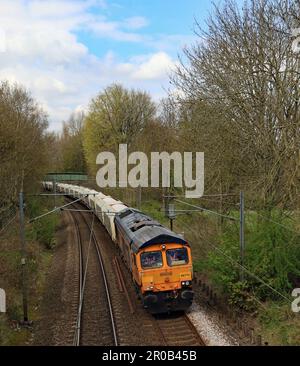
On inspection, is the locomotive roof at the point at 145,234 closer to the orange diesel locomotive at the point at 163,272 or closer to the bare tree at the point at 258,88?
the orange diesel locomotive at the point at 163,272

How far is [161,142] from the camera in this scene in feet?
135

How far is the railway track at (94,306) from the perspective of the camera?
14443 millimetres

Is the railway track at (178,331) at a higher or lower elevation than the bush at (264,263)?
lower

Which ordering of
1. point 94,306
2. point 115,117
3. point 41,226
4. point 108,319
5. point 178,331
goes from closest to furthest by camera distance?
point 178,331, point 108,319, point 94,306, point 41,226, point 115,117

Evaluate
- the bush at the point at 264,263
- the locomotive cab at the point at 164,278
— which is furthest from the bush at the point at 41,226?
the bush at the point at 264,263

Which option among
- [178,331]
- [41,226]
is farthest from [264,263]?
[41,226]

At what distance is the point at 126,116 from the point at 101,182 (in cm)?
1301

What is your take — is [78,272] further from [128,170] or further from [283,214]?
[128,170]

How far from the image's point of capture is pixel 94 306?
1791cm

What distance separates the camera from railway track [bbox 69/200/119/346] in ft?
47.4

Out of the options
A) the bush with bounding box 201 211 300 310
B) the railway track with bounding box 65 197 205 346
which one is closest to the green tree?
the railway track with bounding box 65 197 205 346

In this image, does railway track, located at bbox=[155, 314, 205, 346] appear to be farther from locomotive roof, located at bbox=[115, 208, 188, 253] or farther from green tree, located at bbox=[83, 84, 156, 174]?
green tree, located at bbox=[83, 84, 156, 174]

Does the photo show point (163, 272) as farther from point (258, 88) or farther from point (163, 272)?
point (258, 88)

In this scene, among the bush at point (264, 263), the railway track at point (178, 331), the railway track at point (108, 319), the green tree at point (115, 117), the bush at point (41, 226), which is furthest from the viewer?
the green tree at point (115, 117)
